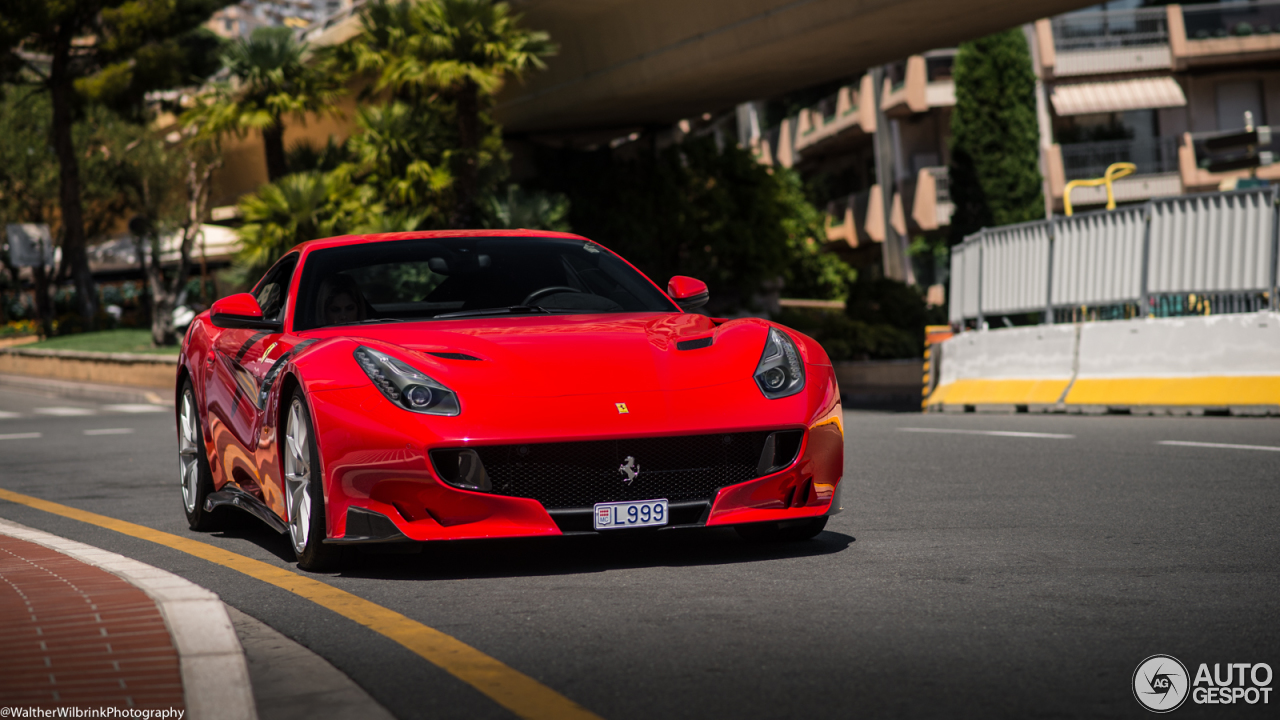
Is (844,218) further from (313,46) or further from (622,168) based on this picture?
(313,46)

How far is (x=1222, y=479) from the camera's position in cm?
761

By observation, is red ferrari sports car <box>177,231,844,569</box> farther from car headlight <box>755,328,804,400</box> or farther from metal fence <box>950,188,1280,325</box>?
metal fence <box>950,188,1280,325</box>

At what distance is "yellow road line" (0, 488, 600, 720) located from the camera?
136 inches

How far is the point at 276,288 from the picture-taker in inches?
281

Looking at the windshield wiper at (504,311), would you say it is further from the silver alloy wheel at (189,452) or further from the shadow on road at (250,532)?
the silver alloy wheel at (189,452)

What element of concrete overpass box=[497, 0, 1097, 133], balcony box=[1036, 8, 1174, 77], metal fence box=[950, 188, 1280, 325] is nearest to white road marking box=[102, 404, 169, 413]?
concrete overpass box=[497, 0, 1097, 133]

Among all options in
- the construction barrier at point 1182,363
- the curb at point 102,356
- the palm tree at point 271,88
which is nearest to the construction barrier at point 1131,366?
the construction barrier at point 1182,363

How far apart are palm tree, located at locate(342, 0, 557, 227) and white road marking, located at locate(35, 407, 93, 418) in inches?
310

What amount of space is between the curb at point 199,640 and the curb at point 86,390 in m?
18.9

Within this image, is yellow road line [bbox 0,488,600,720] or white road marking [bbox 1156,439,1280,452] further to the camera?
white road marking [bbox 1156,439,1280,452]

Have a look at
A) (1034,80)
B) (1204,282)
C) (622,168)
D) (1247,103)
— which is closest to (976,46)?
(1034,80)

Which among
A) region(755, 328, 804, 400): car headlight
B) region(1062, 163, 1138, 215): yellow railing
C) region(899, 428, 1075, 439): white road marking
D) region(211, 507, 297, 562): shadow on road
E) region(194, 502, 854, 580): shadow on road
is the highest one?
region(1062, 163, 1138, 215): yellow railing

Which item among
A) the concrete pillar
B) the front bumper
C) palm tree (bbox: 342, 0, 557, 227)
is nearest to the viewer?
the front bumper

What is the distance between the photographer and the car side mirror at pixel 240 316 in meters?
6.14
